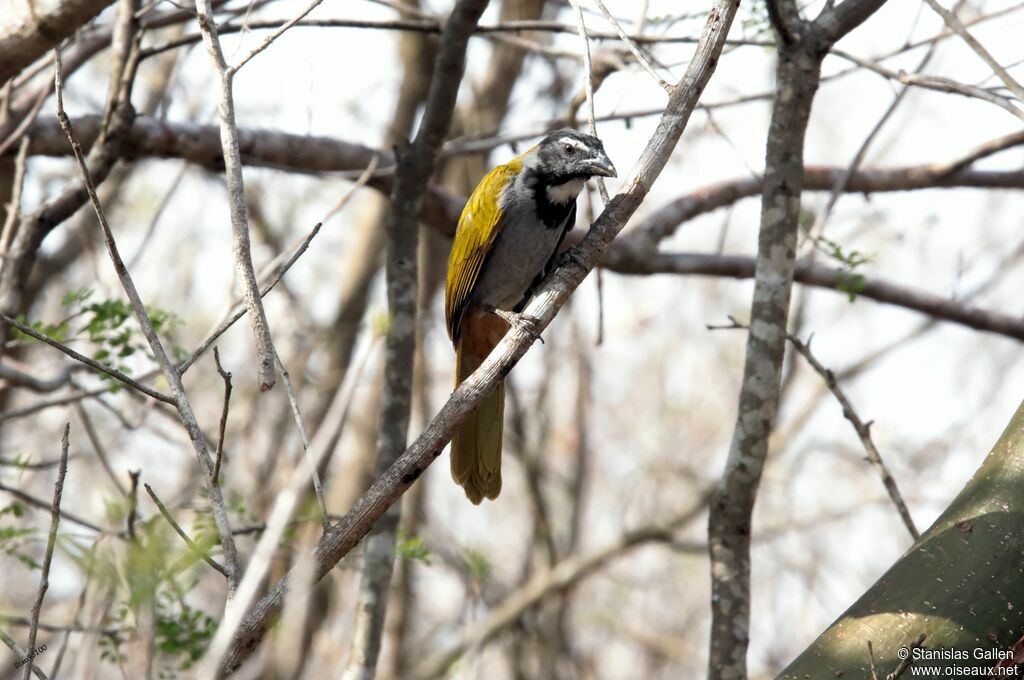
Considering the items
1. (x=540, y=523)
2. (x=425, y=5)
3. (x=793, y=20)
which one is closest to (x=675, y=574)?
(x=540, y=523)

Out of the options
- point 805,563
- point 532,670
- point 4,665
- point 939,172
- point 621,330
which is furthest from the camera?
point 621,330

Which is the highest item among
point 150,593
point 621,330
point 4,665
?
point 621,330

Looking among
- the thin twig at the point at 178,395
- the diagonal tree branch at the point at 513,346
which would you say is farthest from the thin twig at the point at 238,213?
the diagonal tree branch at the point at 513,346

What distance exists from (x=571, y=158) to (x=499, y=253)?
2.20 feet

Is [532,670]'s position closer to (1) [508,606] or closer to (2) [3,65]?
(1) [508,606]

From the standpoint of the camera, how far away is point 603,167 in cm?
463

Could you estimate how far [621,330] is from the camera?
42.2 ft

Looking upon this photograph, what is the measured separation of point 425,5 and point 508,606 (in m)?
5.87

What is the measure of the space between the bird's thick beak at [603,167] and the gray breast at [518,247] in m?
0.54

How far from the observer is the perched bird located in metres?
4.82

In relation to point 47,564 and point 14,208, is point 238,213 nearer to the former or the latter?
point 47,564

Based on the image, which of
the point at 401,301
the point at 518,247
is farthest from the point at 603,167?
the point at 401,301

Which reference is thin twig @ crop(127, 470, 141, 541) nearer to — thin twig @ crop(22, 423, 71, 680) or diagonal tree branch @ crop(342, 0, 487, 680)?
thin twig @ crop(22, 423, 71, 680)

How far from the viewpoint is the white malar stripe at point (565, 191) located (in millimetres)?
4977
